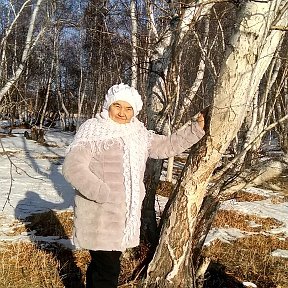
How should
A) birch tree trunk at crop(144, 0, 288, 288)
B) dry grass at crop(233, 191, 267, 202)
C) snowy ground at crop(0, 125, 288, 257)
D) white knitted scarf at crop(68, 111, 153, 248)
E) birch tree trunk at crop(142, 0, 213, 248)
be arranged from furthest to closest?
1. dry grass at crop(233, 191, 267, 202)
2. snowy ground at crop(0, 125, 288, 257)
3. birch tree trunk at crop(142, 0, 213, 248)
4. white knitted scarf at crop(68, 111, 153, 248)
5. birch tree trunk at crop(144, 0, 288, 288)

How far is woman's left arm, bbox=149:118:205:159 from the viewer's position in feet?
8.64

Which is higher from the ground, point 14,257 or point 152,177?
point 152,177

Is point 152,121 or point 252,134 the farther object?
point 252,134

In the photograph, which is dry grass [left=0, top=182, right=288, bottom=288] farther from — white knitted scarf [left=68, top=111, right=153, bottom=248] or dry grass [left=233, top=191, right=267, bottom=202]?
dry grass [left=233, top=191, right=267, bottom=202]

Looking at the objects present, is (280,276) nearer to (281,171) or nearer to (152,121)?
(281,171)

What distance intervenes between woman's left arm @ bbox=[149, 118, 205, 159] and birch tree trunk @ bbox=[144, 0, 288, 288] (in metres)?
0.07

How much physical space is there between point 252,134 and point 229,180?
5.04 ft

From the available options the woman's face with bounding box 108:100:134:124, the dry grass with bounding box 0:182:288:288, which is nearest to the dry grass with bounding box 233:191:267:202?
the dry grass with bounding box 0:182:288:288

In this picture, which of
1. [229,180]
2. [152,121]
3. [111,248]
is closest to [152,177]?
[152,121]

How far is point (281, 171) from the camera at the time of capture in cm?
292

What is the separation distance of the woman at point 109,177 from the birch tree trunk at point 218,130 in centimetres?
16

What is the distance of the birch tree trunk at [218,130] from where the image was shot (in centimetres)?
238

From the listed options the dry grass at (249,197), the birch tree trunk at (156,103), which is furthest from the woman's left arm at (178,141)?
the dry grass at (249,197)

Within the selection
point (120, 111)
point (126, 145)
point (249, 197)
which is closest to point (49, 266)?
point (126, 145)
